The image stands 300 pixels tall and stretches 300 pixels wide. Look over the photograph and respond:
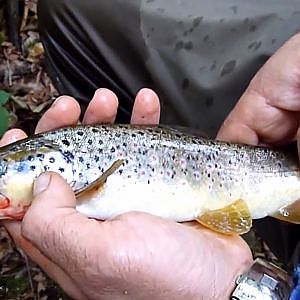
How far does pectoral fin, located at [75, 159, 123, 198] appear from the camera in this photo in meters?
1.57

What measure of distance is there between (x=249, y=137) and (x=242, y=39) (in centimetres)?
25

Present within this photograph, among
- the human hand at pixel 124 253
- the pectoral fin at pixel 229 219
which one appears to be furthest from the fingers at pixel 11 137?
the pectoral fin at pixel 229 219

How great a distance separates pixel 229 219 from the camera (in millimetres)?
1662

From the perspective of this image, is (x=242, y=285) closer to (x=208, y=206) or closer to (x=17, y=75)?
(x=208, y=206)

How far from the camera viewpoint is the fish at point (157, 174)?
1596mm

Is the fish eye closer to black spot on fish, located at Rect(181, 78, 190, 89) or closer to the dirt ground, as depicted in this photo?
black spot on fish, located at Rect(181, 78, 190, 89)

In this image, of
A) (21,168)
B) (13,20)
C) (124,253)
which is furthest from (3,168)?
(13,20)

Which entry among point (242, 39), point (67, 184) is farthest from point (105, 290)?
point (242, 39)

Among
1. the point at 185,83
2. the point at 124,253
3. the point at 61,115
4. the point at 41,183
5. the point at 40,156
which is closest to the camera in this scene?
the point at 124,253

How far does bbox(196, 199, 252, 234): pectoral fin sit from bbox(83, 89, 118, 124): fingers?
1.07 feet

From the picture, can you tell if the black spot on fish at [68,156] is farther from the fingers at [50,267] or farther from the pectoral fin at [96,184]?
the fingers at [50,267]

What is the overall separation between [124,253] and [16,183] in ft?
1.07

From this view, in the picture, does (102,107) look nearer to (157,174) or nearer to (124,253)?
(157,174)

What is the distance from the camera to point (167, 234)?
144 cm
